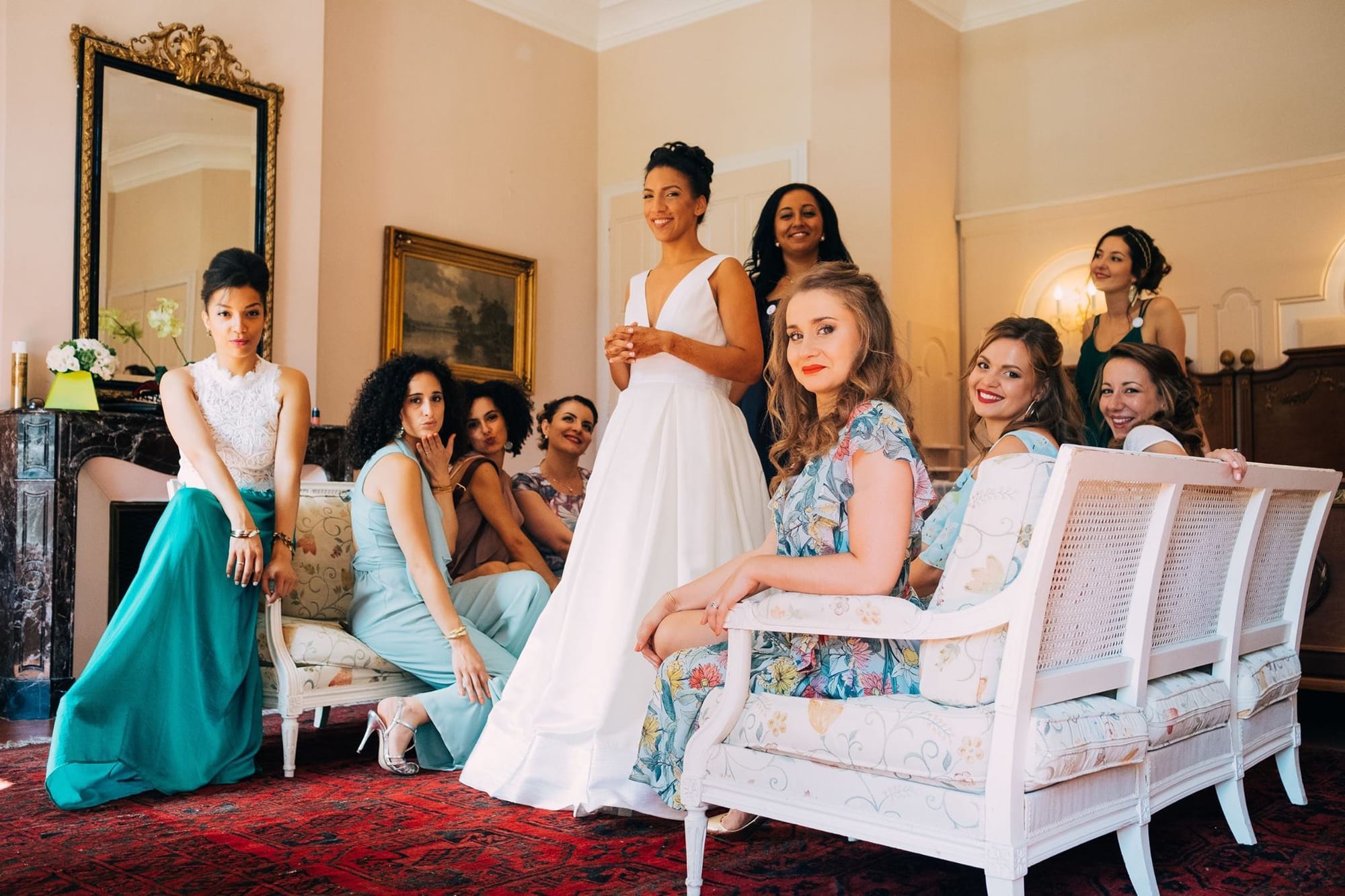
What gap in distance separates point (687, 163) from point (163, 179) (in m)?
3.36

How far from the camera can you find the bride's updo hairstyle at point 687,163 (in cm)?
306

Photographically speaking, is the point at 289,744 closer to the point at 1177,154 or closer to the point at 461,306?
the point at 461,306

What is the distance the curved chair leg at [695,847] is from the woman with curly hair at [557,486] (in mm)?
2062

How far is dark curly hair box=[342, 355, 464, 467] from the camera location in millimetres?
3678

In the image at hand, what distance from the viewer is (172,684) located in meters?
3.22

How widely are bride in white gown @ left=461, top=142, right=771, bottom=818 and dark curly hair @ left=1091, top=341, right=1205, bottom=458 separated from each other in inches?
39.8

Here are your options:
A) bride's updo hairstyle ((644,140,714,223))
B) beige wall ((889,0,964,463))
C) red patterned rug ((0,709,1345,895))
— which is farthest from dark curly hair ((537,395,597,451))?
beige wall ((889,0,964,463))

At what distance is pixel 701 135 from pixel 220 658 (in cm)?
510

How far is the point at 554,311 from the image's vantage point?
25.0ft

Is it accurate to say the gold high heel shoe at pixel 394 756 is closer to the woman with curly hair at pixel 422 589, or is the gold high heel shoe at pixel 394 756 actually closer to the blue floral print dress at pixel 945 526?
the woman with curly hair at pixel 422 589

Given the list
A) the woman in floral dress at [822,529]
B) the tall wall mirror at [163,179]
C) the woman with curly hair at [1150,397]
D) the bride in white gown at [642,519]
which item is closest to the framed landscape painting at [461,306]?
the tall wall mirror at [163,179]

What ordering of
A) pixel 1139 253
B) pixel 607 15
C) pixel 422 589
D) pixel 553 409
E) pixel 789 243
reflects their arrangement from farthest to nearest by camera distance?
pixel 607 15, pixel 553 409, pixel 1139 253, pixel 789 243, pixel 422 589

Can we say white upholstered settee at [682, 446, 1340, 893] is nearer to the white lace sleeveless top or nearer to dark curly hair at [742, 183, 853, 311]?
dark curly hair at [742, 183, 853, 311]

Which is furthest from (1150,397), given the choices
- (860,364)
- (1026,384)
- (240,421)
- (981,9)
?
(981,9)
